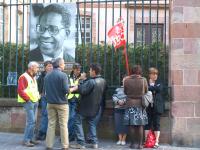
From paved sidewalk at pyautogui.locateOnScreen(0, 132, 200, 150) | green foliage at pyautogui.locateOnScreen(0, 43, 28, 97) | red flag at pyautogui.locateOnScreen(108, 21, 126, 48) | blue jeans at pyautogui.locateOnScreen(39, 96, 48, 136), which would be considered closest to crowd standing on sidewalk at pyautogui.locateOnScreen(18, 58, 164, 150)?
paved sidewalk at pyautogui.locateOnScreen(0, 132, 200, 150)

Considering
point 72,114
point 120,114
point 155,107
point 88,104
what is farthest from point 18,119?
point 155,107

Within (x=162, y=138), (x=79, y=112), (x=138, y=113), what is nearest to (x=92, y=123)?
(x=79, y=112)

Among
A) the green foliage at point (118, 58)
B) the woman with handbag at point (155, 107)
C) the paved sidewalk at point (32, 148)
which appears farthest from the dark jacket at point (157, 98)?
the paved sidewalk at point (32, 148)

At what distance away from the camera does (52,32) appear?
11023 mm

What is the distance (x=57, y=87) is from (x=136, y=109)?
173cm

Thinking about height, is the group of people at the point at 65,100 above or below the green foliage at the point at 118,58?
below

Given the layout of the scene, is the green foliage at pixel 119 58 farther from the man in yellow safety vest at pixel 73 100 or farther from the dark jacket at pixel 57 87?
the dark jacket at pixel 57 87

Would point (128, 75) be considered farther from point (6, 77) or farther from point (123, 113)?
point (6, 77)

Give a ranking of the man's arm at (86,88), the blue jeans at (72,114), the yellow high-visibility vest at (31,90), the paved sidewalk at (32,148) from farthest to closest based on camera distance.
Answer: the blue jeans at (72,114) → the yellow high-visibility vest at (31,90) → the paved sidewalk at (32,148) → the man's arm at (86,88)

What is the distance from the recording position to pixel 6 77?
A: 11.5 meters

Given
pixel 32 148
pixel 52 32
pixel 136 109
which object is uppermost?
pixel 52 32

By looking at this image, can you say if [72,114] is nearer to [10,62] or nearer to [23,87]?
[23,87]

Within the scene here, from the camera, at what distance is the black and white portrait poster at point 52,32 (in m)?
11.0

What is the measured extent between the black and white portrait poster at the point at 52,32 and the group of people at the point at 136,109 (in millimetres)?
1805
